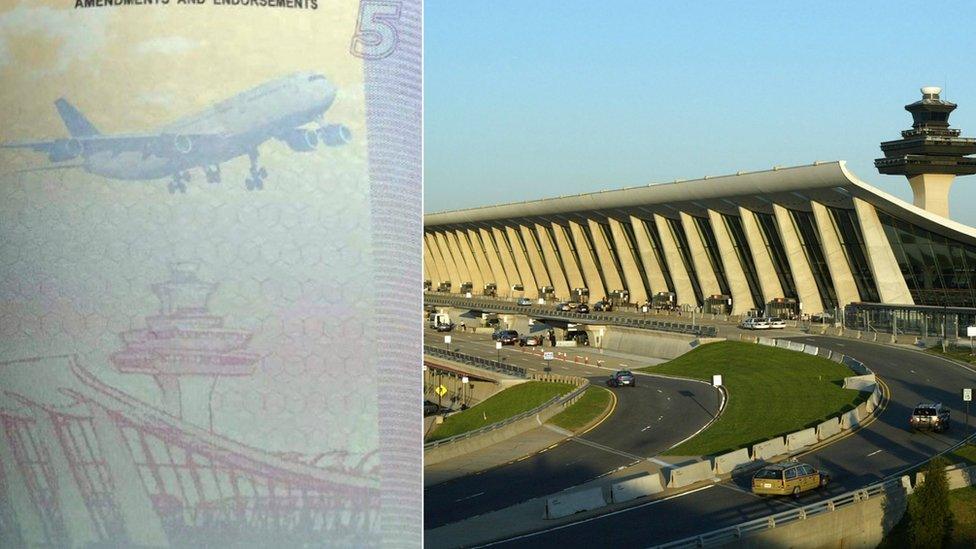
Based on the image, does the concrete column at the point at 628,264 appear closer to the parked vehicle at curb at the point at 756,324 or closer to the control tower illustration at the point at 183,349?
the parked vehicle at curb at the point at 756,324

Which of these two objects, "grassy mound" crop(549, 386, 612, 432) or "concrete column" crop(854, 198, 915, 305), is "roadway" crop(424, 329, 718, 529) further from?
"concrete column" crop(854, 198, 915, 305)

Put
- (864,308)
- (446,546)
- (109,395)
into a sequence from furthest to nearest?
(864,308) → (446,546) → (109,395)

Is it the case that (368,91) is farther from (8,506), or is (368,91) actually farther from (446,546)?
(446,546)

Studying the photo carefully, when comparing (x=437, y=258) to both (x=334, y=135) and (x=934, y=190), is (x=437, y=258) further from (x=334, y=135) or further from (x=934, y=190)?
(x=334, y=135)

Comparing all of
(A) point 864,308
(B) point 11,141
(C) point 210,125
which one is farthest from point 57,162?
(A) point 864,308

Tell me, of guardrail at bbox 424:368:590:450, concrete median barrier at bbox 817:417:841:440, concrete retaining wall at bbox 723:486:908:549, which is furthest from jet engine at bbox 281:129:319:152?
guardrail at bbox 424:368:590:450
